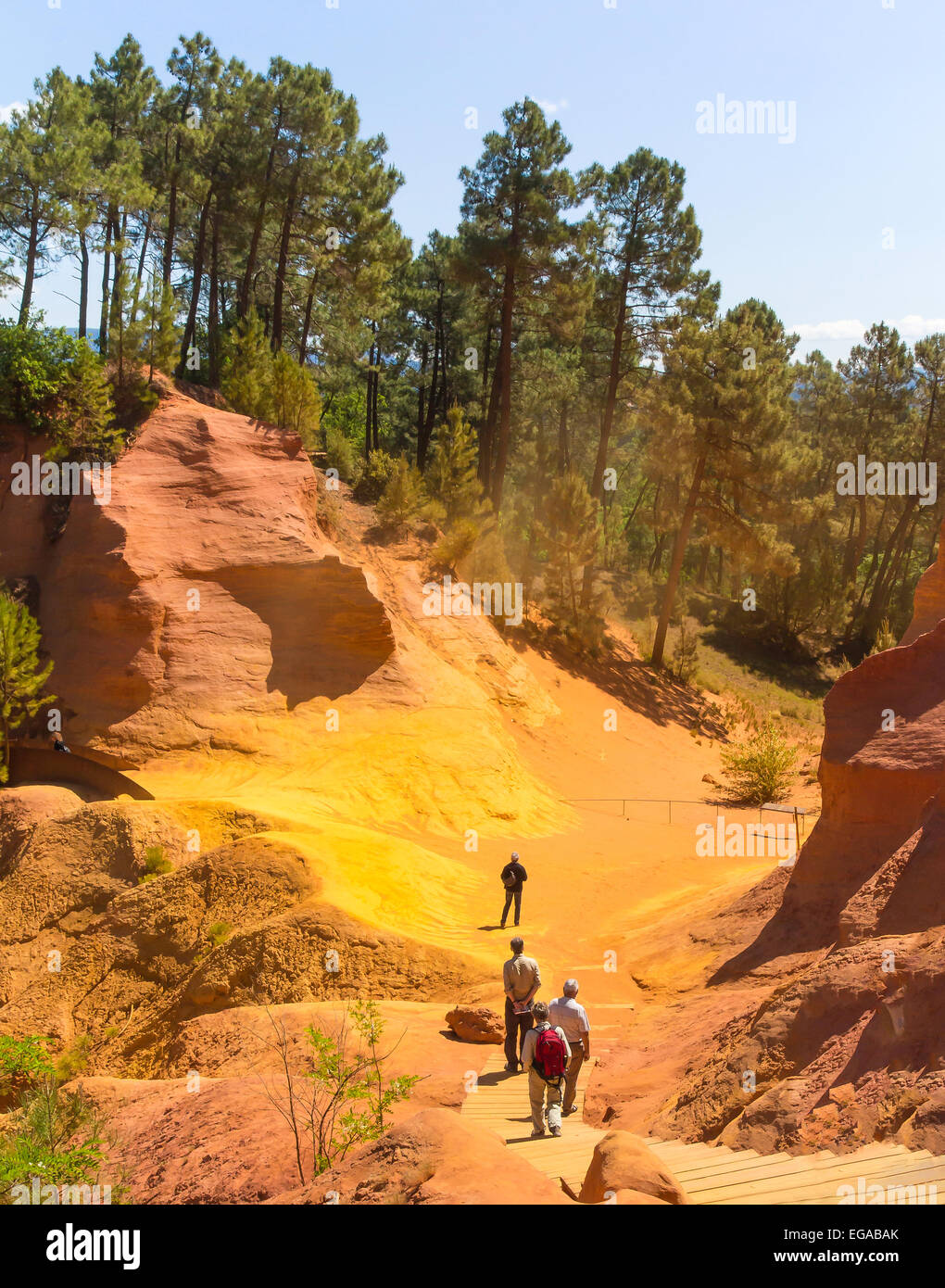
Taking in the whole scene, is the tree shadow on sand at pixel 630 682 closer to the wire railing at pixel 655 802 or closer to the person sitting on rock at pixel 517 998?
the wire railing at pixel 655 802

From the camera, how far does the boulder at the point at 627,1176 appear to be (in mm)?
4301

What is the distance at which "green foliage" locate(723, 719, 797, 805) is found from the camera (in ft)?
73.5

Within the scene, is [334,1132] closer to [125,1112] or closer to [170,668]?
[125,1112]

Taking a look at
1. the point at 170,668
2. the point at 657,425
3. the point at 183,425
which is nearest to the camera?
the point at 170,668

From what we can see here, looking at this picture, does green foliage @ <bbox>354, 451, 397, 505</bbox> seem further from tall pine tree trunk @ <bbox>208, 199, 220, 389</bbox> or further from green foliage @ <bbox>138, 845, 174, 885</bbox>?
green foliage @ <bbox>138, 845, 174, 885</bbox>

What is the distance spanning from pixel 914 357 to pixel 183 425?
33.1 m

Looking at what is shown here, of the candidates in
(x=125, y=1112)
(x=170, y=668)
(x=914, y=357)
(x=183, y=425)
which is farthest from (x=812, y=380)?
(x=125, y=1112)

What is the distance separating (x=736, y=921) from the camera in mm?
12141

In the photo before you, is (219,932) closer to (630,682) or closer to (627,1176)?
(627,1176)

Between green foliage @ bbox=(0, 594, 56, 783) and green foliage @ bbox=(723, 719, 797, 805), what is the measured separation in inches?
595

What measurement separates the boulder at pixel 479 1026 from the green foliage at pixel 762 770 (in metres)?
14.6
